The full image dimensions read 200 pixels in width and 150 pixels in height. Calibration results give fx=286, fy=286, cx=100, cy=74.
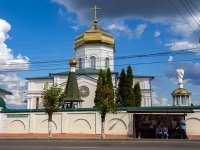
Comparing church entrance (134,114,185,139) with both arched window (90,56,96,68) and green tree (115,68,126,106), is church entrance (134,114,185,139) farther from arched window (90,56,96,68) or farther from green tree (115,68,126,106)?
arched window (90,56,96,68)

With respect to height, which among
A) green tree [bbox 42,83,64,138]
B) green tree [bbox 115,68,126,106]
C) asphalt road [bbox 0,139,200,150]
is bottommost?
asphalt road [bbox 0,139,200,150]

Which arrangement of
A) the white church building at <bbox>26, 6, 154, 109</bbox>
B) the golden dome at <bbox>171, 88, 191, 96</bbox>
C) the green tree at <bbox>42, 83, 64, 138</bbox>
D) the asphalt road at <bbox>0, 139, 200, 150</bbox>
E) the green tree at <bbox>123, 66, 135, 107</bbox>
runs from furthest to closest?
the white church building at <bbox>26, 6, 154, 109</bbox>
the golden dome at <bbox>171, 88, 191, 96</bbox>
the green tree at <bbox>123, 66, 135, 107</bbox>
the green tree at <bbox>42, 83, 64, 138</bbox>
the asphalt road at <bbox>0, 139, 200, 150</bbox>

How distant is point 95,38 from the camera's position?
4644 centimetres

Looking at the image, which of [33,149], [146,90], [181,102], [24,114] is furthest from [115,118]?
[146,90]

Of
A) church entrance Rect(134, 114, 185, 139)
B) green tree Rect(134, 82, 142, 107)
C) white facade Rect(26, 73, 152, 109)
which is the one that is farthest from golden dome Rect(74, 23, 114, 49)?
church entrance Rect(134, 114, 185, 139)

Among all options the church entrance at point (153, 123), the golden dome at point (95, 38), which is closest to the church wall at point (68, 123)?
the church entrance at point (153, 123)

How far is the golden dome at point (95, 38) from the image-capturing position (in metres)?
46.4

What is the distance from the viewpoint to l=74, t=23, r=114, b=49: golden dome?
46.4 m

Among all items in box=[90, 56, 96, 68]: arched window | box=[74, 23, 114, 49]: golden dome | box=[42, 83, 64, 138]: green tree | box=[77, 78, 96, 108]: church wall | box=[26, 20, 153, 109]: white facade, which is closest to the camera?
box=[42, 83, 64, 138]: green tree

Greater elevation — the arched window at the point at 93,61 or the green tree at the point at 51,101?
the arched window at the point at 93,61

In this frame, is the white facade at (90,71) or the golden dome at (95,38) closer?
the white facade at (90,71)

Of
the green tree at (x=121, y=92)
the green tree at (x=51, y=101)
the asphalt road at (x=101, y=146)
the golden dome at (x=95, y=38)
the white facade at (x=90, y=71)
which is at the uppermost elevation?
the golden dome at (x=95, y=38)

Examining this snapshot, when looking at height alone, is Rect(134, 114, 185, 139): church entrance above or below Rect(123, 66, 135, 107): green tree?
below

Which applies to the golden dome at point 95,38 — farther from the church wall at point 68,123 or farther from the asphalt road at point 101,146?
the asphalt road at point 101,146
